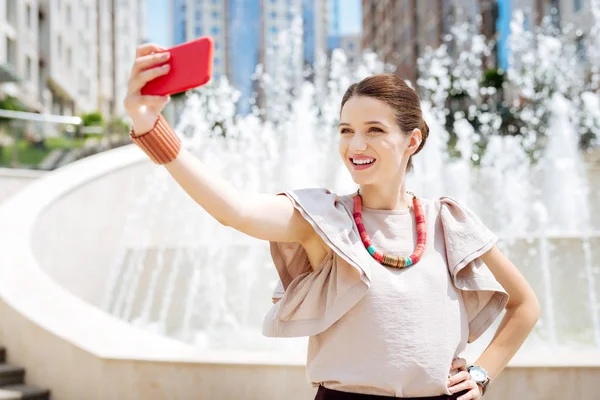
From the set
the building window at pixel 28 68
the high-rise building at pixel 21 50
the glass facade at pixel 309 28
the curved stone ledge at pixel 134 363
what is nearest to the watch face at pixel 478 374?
the curved stone ledge at pixel 134 363

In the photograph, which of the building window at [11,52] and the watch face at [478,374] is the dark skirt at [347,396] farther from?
the building window at [11,52]

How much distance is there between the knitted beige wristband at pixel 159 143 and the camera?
1.26 m

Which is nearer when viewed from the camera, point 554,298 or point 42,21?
point 554,298

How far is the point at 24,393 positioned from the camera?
3803 millimetres

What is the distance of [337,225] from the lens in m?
1.40

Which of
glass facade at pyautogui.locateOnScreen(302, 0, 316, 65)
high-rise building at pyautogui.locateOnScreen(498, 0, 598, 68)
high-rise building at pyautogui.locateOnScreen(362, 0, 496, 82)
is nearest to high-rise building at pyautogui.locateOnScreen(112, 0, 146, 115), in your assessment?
glass facade at pyautogui.locateOnScreen(302, 0, 316, 65)

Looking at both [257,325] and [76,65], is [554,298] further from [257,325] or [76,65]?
[76,65]

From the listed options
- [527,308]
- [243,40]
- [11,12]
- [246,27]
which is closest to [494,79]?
[11,12]

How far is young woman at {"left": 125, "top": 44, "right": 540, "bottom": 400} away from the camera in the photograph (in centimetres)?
133

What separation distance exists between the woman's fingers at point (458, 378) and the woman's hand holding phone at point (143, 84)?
2.72 feet

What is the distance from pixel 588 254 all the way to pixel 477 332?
5298 millimetres

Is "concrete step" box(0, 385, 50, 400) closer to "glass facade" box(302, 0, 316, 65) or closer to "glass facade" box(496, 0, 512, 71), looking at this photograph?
"glass facade" box(496, 0, 512, 71)

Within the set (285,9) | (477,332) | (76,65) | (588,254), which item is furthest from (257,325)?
(285,9)

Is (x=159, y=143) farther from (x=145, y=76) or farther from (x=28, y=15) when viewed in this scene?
(x=28, y=15)
